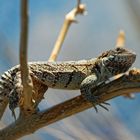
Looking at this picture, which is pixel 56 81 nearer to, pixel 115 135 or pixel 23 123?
pixel 23 123

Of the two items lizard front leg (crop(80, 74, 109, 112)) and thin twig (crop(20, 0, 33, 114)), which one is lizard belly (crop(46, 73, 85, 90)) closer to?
lizard front leg (crop(80, 74, 109, 112))

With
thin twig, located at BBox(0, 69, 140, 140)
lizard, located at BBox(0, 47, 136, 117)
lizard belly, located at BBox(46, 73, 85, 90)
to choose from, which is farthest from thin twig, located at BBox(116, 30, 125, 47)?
thin twig, located at BBox(0, 69, 140, 140)

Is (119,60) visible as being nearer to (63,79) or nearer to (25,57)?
(63,79)

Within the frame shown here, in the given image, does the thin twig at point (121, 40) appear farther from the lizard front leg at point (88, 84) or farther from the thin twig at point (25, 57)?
the thin twig at point (25, 57)

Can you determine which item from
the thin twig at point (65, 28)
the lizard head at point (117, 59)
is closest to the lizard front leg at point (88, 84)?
the lizard head at point (117, 59)

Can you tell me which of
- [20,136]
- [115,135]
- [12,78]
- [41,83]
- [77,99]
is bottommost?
[115,135]

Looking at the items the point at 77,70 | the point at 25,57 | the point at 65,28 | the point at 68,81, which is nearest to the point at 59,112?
the point at 25,57

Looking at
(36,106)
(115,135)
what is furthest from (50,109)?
(115,135)
